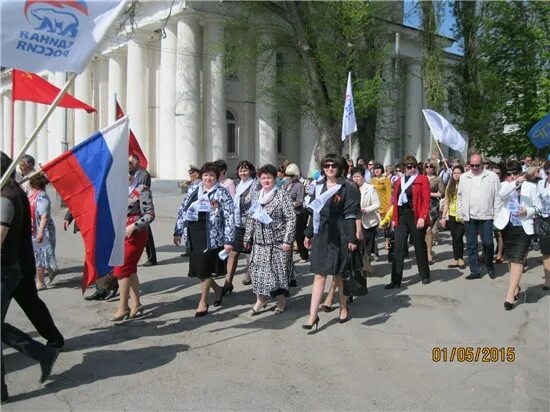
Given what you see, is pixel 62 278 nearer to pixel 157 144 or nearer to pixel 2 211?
pixel 2 211

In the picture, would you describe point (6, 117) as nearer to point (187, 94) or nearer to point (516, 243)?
point (187, 94)

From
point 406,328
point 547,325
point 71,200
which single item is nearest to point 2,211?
point 71,200

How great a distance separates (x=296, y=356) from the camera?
5.25m

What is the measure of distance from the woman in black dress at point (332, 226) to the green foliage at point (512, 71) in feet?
43.7

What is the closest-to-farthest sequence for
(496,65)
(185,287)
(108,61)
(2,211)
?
(2,211)
(185,287)
(496,65)
(108,61)

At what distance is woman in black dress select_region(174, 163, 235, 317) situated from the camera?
6645mm

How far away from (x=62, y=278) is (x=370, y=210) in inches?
200

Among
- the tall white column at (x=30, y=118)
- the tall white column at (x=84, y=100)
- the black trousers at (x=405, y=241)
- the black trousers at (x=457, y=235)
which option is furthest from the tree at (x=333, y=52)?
the tall white column at (x=30, y=118)

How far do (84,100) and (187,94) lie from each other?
11308 millimetres

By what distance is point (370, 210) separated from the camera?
8875 mm

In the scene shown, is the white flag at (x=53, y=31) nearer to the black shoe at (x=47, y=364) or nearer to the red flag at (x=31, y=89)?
the black shoe at (x=47, y=364)

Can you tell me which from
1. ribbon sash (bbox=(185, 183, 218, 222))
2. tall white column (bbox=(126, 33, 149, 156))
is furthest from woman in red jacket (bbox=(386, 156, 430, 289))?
tall white column (bbox=(126, 33, 149, 156))

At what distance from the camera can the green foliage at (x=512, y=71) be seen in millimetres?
17534
